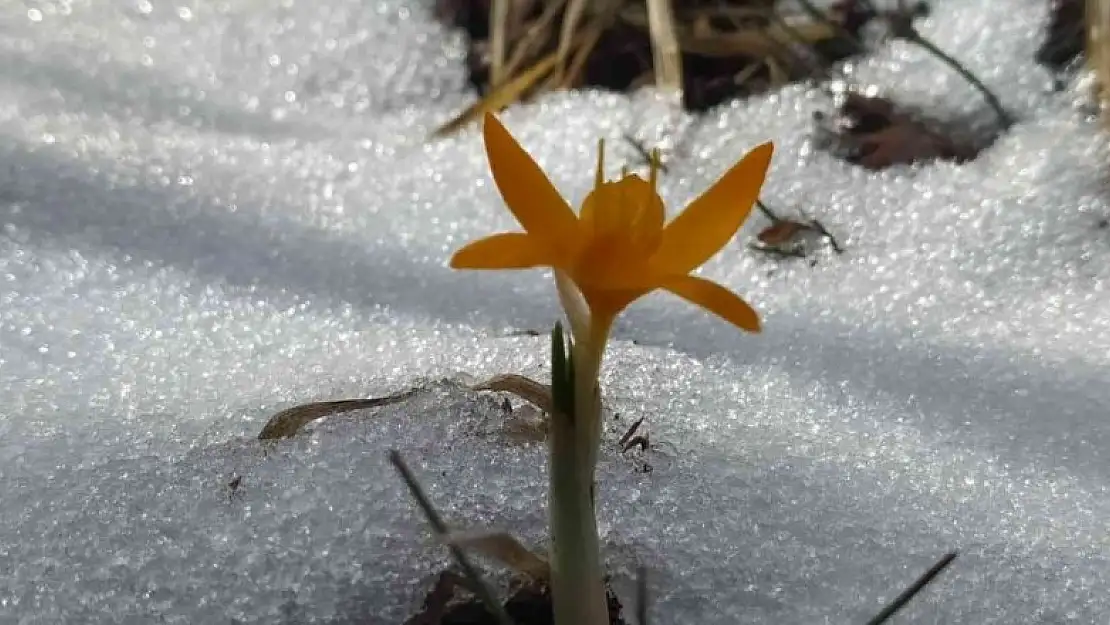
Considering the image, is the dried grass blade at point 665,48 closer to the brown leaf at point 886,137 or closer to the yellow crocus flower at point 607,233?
the brown leaf at point 886,137

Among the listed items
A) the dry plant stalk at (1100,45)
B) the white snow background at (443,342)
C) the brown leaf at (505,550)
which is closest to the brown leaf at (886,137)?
the white snow background at (443,342)

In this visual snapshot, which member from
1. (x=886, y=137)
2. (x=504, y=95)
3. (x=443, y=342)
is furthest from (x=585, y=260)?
(x=504, y=95)

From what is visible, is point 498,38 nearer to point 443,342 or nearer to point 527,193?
point 443,342

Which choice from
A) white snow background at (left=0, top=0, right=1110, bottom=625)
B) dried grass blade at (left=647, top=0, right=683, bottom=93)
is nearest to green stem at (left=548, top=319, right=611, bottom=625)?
white snow background at (left=0, top=0, right=1110, bottom=625)

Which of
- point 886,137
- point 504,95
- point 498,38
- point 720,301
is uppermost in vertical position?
point 498,38

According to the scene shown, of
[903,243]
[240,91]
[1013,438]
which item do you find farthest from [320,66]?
[1013,438]

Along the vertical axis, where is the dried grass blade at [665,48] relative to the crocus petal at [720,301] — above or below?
above

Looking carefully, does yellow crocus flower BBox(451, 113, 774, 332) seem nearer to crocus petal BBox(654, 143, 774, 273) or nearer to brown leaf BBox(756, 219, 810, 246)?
crocus petal BBox(654, 143, 774, 273)
